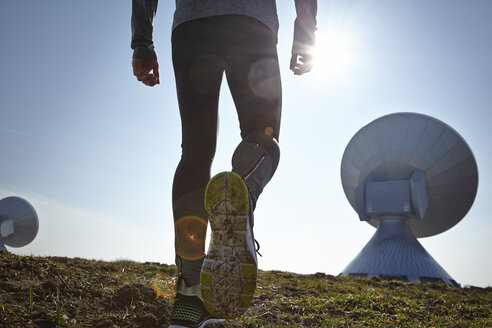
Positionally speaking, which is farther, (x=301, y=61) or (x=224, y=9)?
(x=301, y=61)

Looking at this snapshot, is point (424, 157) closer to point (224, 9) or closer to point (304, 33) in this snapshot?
point (304, 33)

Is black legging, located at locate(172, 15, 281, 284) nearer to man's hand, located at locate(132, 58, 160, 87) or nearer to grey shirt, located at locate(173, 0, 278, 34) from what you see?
grey shirt, located at locate(173, 0, 278, 34)

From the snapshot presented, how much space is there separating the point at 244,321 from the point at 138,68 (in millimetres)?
1664

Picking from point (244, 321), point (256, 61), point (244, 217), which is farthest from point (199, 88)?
point (244, 321)

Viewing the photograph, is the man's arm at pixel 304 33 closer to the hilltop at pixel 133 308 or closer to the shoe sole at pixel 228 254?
the shoe sole at pixel 228 254

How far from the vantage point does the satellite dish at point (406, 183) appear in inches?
690

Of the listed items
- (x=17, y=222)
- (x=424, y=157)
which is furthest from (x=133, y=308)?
(x=17, y=222)

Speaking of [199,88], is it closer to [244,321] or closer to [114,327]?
[114,327]

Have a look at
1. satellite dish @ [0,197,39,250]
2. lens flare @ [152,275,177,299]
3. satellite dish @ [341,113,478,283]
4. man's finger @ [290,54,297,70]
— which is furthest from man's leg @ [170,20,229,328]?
satellite dish @ [0,197,39,250]

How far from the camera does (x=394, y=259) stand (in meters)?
18.3

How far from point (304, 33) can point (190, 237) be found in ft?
4.21

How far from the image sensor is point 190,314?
1361 mm

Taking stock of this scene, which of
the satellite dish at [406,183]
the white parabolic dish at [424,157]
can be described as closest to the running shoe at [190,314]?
the satellite dish at [406,183]

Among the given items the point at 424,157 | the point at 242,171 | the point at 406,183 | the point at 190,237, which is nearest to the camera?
the point at 242,171
